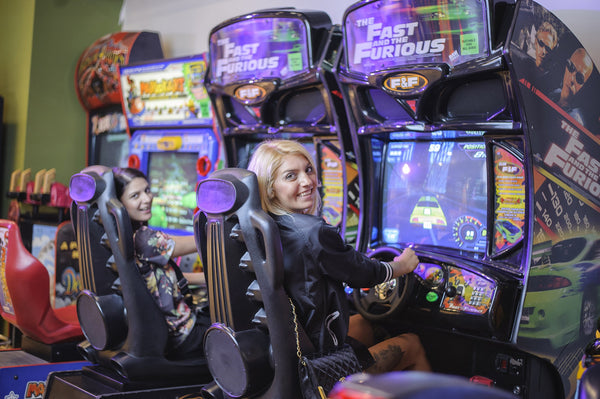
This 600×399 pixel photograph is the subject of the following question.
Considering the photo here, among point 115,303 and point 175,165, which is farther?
point 175,165

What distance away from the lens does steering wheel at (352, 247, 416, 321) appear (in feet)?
8.14

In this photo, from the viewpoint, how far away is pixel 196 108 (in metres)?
3.92

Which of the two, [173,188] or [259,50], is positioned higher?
[259,50]

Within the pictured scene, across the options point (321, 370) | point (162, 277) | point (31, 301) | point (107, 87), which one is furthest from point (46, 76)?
point (321, 370)

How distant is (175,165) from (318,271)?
91.9 inches

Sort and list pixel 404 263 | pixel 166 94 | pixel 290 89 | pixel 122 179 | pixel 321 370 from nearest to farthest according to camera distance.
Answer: pixel 321 370 → pixel 404 263 → pixel 122 179 → pixel 290 89 → pixel 166 94

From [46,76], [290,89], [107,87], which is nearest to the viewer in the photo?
[290,89]

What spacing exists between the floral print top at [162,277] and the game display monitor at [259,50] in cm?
83

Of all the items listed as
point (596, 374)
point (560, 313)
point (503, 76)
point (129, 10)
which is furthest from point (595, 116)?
point (129, 10)

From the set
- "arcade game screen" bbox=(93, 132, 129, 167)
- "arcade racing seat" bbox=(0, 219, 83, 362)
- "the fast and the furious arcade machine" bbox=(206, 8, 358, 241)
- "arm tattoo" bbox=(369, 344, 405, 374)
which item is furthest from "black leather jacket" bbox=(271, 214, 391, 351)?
"arcade game screen" bbox=(93, 132, 129, 167)

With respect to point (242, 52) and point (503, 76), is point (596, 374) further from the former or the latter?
point (242, 52)

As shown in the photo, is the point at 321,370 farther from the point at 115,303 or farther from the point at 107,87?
the point at 107,87

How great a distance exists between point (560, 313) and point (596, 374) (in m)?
1.22

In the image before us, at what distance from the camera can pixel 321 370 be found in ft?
6.20
